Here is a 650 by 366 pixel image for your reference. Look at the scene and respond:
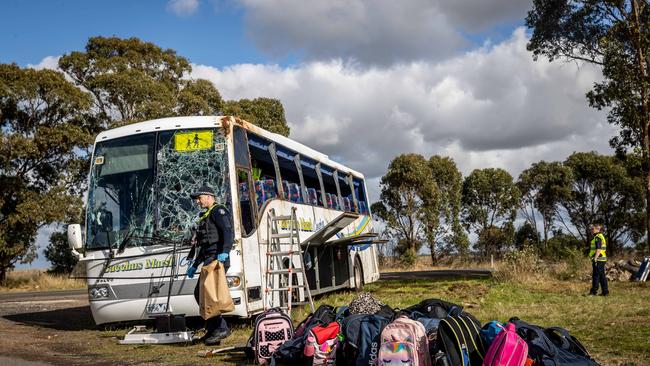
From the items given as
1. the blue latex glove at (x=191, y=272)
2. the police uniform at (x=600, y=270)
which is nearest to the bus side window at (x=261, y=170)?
the blue latex glove at (x=191, y=272)

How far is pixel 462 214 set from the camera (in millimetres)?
43719

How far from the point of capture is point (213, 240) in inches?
329

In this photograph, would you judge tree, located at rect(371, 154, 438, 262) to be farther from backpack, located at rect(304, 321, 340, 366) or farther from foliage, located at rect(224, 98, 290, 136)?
backpack, located at rect(304, 321, 340, 366)

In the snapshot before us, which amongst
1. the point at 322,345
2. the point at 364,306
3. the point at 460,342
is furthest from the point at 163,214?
the point at 460,342

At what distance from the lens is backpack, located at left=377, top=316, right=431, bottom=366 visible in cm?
532

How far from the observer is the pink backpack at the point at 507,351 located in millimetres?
4977

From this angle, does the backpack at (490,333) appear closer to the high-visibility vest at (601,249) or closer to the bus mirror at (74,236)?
the bus mirror at (74,236)

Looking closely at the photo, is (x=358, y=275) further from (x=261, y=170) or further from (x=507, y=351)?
(x=507, y=351)

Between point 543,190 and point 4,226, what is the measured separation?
3457cm

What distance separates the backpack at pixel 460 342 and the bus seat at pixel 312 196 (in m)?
8.11

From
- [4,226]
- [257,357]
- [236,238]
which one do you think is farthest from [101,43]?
[257,357]

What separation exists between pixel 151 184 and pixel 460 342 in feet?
19.4

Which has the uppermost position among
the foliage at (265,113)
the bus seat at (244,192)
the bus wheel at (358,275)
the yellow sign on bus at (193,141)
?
the foliage at (265,113)

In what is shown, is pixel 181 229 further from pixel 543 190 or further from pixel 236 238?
pixel 543 190
